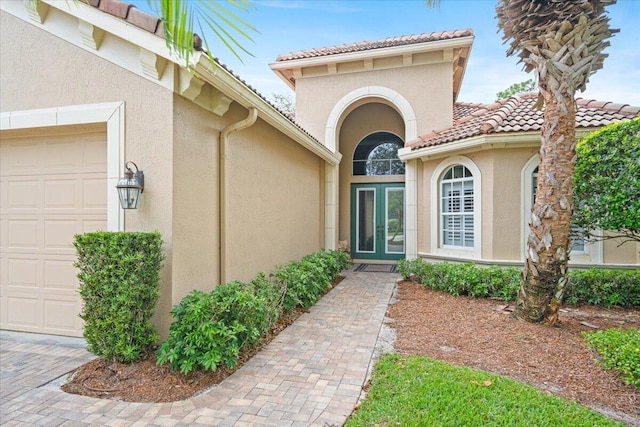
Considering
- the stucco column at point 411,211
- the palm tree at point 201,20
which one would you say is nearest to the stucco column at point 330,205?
the stucco column at point 411,211

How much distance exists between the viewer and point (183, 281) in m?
4.89

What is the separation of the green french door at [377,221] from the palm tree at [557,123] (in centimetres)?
732

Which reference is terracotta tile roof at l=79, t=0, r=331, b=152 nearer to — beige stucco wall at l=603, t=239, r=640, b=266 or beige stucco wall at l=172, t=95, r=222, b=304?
beige stucco wall at l=172, t=95, r=222, b=304

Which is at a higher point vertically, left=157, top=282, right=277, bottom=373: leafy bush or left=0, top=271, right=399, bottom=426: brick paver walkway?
left=157, top=282, right=277, bottom=373: leafy bush

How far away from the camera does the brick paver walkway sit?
11.1 ft

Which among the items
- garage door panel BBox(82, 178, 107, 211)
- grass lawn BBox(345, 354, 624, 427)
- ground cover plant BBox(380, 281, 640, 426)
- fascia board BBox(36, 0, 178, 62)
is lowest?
ground cover plant BBox(380, 281, 640, 426)

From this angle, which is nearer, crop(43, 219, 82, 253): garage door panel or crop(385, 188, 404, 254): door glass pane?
crop(43, 219, 82, 253): garage door panel

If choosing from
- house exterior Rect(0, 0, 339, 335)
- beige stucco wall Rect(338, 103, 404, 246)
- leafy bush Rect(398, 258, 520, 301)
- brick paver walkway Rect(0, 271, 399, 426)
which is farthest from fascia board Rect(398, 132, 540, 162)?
brick paver walkway Rect(0, 271, 399, 426)

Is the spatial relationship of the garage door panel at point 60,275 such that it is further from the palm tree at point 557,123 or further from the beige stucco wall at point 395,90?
the beige stucco wall at point 395,90

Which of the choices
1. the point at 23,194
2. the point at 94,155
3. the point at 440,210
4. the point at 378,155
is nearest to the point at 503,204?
the point at 440,210

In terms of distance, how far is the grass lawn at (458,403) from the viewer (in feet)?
10.8

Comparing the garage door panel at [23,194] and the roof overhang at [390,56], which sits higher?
the roof overhang at [390,56]

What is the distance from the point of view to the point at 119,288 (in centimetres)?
408

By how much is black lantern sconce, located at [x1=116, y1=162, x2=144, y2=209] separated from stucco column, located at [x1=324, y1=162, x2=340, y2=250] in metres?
8.50
